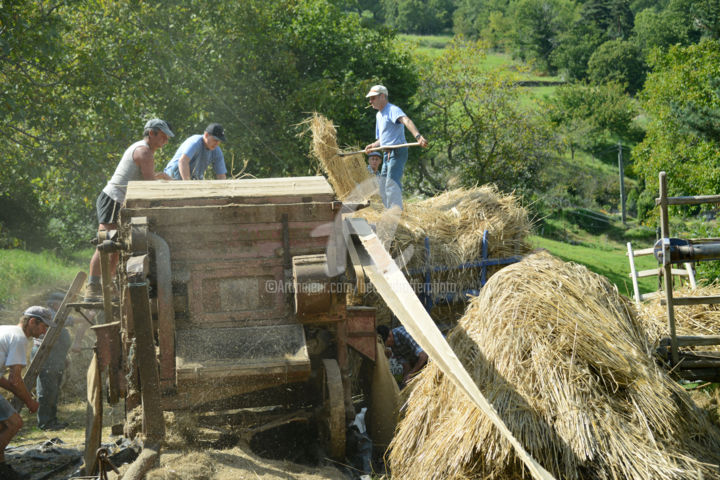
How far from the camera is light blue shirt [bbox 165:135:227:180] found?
756 cm

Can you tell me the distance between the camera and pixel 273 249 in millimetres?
5145

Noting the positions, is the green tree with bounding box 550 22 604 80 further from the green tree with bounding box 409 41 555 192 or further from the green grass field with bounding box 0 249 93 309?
the green grass field with bounding box 0 249 93 309

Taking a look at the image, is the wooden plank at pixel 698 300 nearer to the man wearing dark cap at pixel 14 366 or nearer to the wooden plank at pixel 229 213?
the wooden plank at pixel 229 213

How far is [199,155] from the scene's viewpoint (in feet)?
25.4

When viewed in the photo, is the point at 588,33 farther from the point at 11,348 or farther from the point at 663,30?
the point at 11,348

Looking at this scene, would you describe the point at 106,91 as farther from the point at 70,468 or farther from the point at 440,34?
the point at 440,34

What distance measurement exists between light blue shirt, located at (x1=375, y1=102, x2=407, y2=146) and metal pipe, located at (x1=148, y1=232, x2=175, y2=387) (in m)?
4.54

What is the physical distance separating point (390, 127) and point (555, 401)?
17.1 ft

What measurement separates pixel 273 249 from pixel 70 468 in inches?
104

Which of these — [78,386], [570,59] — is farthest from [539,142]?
[570,59]

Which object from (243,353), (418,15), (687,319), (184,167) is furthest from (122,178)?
(418,15)

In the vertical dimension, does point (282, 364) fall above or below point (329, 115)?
below

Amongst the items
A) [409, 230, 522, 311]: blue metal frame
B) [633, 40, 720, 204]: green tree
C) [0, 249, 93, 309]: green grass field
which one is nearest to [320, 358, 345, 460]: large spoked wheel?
[409, 230, 522, 311]: blue metal frame

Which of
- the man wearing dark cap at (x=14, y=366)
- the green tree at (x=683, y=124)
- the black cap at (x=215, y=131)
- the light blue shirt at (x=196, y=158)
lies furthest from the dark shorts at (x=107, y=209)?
the green tree at (x=683, y=124)
